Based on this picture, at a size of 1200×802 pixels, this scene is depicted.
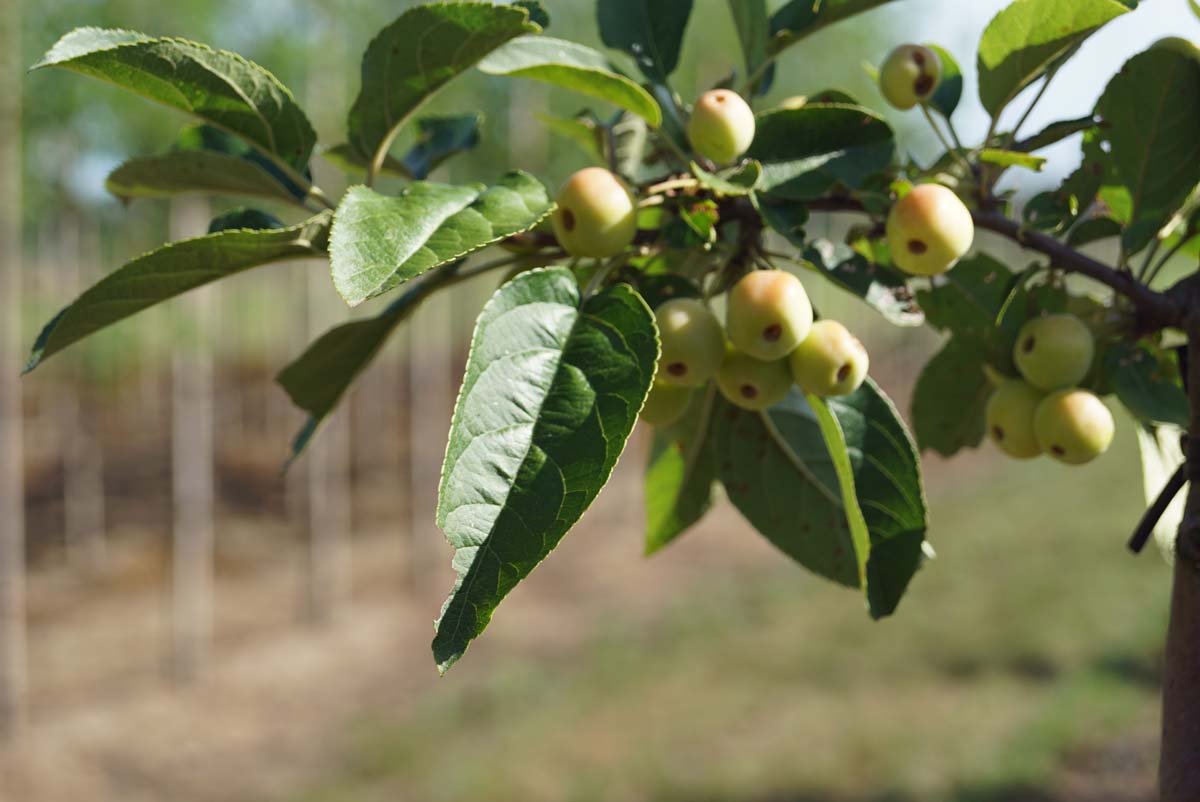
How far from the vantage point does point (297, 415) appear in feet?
24.5

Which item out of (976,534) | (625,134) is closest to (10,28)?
(625,134)

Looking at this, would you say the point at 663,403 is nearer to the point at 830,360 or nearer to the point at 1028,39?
the point at 830,360

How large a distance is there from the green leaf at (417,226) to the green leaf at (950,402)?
38 cm

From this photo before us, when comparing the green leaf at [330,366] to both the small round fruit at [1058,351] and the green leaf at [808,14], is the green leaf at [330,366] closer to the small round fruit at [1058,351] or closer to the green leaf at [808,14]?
the green leaf at [808,14]

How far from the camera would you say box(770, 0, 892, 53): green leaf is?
679 mm

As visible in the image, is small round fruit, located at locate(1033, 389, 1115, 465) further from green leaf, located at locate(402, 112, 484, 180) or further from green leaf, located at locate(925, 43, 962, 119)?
green leaf, located at locate(402, 112, 484, 180)

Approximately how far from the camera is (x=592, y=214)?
55 centimetres

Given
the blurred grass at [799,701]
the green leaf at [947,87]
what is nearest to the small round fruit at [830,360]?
the green leaf at [947,87]

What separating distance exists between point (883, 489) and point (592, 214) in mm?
245

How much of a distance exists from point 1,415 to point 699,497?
3.71 metres

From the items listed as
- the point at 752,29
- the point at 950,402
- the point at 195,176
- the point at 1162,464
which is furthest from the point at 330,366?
the point at 1162,464

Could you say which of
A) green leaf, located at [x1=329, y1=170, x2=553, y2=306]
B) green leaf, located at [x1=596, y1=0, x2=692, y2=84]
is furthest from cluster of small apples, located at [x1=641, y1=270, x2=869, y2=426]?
green leaf, located at [x1=596, y1=0, x2=692, y2=84]

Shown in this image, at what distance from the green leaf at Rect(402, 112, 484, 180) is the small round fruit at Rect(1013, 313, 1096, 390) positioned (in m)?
0.41

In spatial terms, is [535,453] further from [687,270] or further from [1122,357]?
[1122,357]
